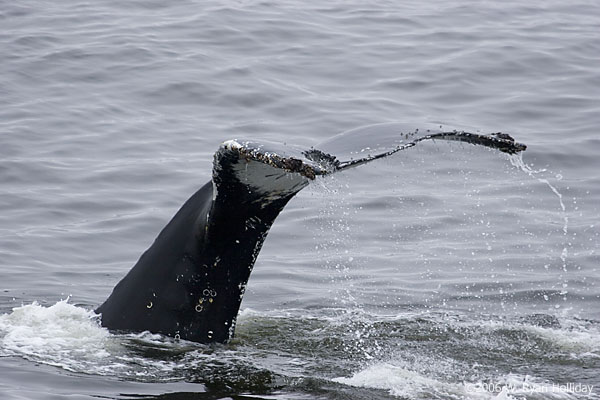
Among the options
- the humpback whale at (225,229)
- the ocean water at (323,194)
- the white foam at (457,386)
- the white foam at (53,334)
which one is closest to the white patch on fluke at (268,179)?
the humpback whale at (225,229)

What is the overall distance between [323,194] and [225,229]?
21.1ft

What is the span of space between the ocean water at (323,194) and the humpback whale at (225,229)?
7.2 inches

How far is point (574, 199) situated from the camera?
11031mm

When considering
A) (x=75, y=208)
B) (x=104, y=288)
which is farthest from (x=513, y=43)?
(x=104, y=288)

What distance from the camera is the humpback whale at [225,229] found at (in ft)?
16.3

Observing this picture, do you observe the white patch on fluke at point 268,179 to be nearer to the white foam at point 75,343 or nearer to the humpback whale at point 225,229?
the humpback whale at point 225,229

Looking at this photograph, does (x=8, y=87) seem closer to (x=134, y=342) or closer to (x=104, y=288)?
(x=104, y=288)

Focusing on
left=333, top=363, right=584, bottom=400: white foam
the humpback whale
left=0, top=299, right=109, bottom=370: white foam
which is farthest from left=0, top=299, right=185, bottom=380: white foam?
left=333, top=363, right=584, bottom=400: white foam

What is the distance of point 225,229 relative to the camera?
5.47 m

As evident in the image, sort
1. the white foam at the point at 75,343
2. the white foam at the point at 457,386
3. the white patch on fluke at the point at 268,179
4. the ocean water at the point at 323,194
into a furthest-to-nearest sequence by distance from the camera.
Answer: the ocean water at the point at 323,194, the white foam at the point at 75,343, the white foam at the point at 457,386, the white patch on fluke at the point at 268,179

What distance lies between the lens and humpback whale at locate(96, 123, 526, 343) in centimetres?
496

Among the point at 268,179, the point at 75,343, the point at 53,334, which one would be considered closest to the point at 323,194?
the point at 53,334

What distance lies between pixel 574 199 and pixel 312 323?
15.5ft

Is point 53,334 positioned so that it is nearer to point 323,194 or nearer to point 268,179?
point 268,179
